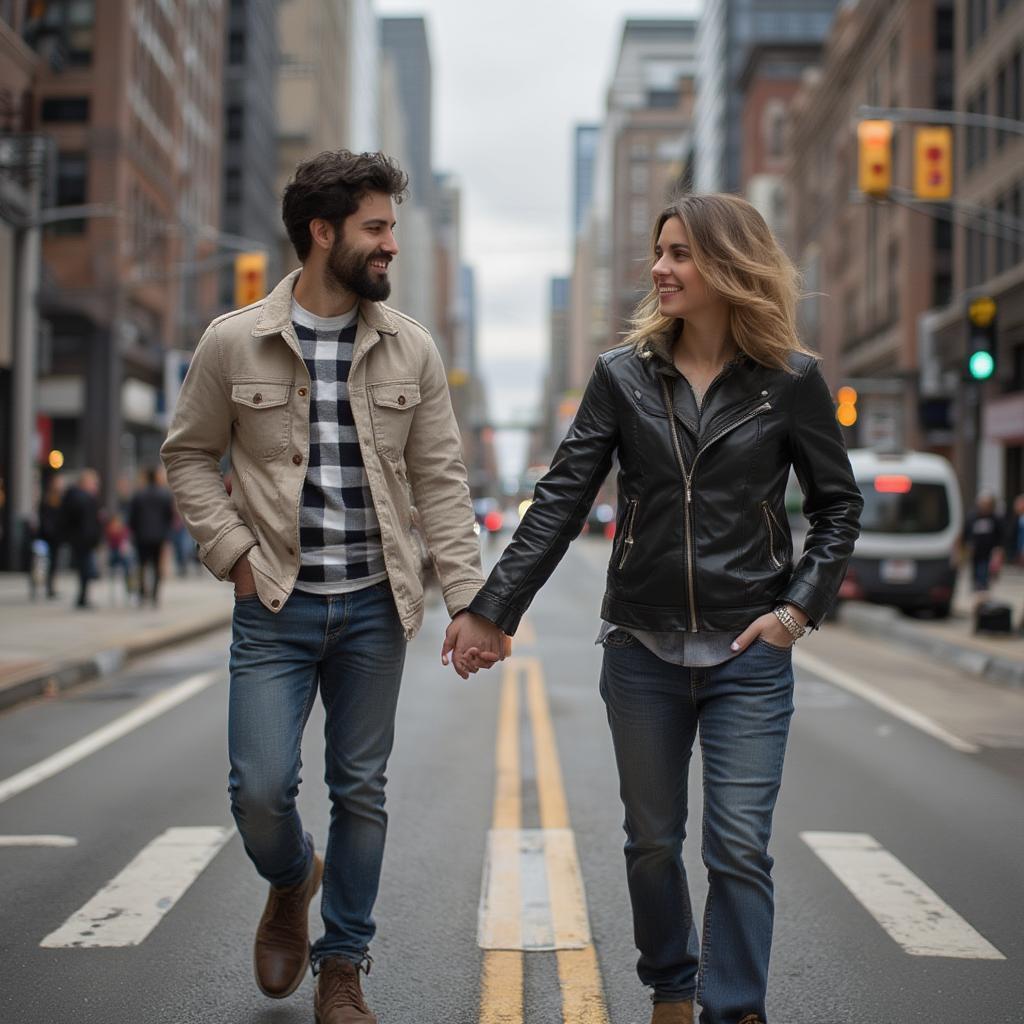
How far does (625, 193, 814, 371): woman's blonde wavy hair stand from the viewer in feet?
11.7

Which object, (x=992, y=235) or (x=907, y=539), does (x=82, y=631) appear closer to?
(x=907, y=539)

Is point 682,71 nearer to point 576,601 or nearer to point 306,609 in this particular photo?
point 576,601

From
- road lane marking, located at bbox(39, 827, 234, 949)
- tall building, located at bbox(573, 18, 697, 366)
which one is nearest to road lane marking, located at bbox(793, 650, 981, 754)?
road lane marking, located at bbox(39, 827, 234, 949)

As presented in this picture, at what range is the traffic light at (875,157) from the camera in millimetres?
17797

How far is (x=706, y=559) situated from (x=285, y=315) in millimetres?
1348

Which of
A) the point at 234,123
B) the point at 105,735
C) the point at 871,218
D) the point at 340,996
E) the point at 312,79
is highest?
the point at 312,79

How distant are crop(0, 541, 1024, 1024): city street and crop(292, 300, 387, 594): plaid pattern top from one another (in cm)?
129

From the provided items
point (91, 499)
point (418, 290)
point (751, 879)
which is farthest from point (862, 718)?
point (418, 290)

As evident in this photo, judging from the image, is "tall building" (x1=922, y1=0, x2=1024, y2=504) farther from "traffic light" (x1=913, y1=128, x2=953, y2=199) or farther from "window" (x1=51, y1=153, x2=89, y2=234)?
"window" (x1=51, y1=153, x2=89, y2=234)

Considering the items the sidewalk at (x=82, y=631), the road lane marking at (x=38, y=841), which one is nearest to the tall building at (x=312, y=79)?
the sidewalk at (x=82, y=631)

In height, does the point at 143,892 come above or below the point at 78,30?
below

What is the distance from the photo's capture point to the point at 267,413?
3.90 m

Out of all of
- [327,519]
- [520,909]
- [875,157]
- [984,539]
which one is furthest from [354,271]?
[984,539]

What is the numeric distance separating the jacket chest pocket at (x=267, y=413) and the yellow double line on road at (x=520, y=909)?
171 centimetres
